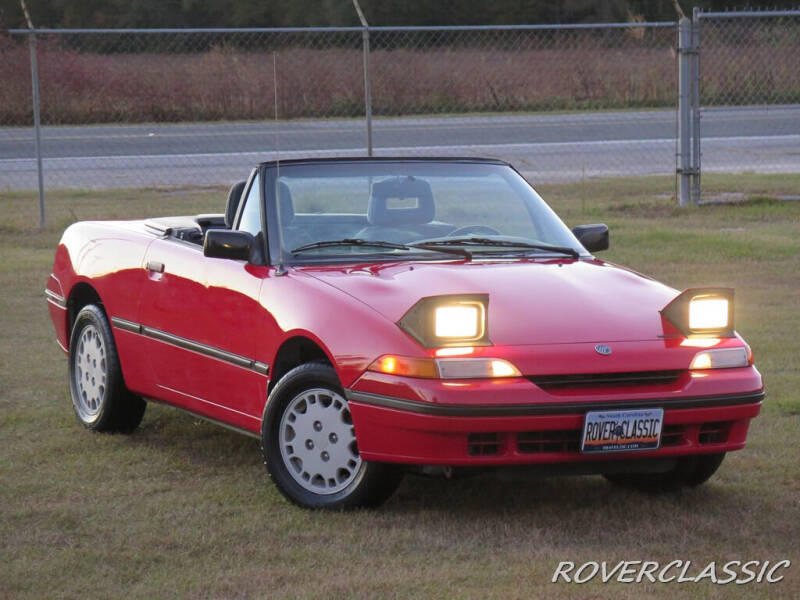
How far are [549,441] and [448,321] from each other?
1.76 feet

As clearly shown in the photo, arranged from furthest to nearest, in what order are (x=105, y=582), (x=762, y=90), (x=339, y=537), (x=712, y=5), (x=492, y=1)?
(x=712, y=5), (x=492, y=1), (x=762, y=90), (x=339, y=537), (x=105, y=582)

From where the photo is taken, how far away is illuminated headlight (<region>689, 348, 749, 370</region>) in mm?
5168

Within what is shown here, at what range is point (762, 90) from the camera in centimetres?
2594

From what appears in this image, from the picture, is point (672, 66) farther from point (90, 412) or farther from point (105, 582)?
point (105, 582)

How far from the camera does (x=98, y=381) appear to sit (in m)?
6.86

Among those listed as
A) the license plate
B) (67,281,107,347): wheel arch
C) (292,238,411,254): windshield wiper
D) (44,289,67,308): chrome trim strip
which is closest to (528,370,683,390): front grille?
the license plate

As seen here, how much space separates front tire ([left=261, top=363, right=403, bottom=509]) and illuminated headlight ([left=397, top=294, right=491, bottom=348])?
405 millimetres

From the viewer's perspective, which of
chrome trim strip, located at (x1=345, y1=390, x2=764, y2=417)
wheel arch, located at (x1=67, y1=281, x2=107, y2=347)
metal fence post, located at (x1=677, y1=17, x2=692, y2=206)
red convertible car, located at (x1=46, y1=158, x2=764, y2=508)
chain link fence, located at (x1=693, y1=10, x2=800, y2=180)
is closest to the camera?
chrome trim strip, located at (x1=345, y1=390, x2=764, y2=417)

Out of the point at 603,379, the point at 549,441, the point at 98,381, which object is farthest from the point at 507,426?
the point at 98,381

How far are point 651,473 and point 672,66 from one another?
22.0 metres

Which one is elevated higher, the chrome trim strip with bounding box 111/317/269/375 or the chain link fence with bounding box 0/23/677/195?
the chain link fence with bounding box 0/23/677/195

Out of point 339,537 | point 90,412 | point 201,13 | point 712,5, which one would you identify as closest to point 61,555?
point 339,537

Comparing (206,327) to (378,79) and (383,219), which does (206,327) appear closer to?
(383,219)

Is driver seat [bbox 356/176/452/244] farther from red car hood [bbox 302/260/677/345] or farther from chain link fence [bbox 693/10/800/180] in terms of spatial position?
chain link fence [bbox 693/10/800/180]
